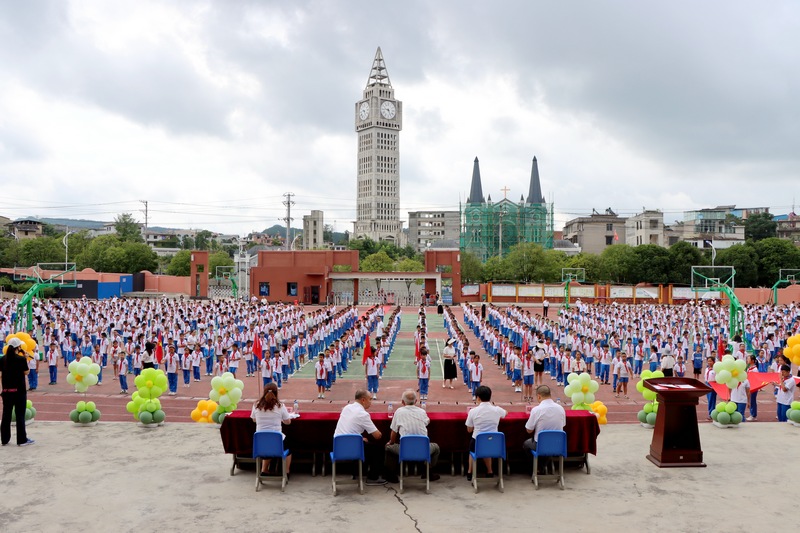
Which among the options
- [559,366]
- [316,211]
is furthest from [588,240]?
[559,366]

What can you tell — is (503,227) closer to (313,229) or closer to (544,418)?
(313,229)

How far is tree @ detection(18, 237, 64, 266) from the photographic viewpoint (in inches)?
2643

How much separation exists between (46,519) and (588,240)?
373 feet

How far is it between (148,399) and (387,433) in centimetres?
551

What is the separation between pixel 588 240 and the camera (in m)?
113

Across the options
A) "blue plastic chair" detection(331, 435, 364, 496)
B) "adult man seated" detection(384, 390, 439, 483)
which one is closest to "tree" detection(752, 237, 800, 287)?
"adult man seated" detection(384, 390, 439, 483)

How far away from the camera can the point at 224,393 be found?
10.1 meters

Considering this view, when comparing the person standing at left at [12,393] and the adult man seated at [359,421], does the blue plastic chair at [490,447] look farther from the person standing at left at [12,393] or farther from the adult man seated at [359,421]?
the person standing at left at [12,393]

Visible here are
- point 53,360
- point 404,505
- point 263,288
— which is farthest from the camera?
point 263,288

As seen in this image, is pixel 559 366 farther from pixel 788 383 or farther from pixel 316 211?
pixel 316 211

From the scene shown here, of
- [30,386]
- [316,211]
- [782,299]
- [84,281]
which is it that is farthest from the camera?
[316,211]

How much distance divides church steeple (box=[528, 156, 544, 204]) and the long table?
110 meters

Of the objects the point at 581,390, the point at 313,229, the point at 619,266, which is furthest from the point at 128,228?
the point at 581,390

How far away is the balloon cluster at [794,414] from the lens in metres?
10.5
